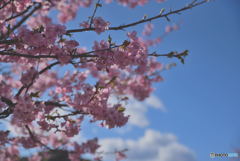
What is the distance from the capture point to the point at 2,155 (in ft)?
31.3

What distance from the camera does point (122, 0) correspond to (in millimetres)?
15203

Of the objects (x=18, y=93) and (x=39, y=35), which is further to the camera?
(x=18, y=93)

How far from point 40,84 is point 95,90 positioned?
939cm

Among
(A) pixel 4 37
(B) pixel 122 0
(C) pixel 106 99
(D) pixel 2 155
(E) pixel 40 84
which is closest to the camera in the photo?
(A) pixel 4 37

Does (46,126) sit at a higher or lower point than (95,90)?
lower

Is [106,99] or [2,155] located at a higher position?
[2,155]

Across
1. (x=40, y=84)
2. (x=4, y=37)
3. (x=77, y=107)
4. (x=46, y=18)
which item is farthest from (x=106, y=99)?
(x=40, y=84)

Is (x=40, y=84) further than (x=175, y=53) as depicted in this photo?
Yes

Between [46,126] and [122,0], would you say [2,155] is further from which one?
[122,0]

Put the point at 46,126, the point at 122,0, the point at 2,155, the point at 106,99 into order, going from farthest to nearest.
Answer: the point at 122,0
the point at 2,155
the point at 46,126
the point at 106,99

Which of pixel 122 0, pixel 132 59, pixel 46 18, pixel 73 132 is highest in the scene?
pixel 122 0

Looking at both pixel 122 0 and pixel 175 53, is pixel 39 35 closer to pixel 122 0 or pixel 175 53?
pixel 175 53

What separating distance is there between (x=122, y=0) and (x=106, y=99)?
37.3ft

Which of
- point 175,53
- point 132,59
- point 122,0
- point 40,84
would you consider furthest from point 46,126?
point 122,0
